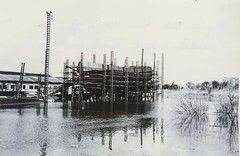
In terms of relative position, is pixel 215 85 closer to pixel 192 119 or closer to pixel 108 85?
pixel 192 119

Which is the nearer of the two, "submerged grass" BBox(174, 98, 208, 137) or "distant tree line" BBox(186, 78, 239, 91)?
"distant tree line" BBox(186, 78, 239, 91)

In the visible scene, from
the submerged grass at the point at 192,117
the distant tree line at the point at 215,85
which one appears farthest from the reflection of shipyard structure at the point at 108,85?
the distant tree line at the point at 215,85

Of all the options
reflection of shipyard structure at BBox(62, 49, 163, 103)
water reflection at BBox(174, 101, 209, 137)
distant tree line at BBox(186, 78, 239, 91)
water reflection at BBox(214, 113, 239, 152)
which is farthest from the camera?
reflection of shipyard structure at BBox(62, 49, 163, 103)

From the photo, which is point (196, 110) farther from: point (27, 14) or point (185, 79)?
point (27, 14)

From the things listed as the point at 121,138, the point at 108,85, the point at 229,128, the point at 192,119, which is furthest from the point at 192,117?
the point at 108,85

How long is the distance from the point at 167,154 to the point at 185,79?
114 centimetres

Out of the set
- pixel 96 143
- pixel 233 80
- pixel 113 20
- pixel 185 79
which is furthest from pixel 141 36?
pixel 96 143

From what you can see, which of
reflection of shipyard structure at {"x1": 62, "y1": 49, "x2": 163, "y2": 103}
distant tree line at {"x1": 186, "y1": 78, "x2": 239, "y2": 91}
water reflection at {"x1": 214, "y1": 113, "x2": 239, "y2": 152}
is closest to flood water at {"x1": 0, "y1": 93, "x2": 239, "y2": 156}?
water reflection at {"x1": 214, "y1": 113, "x2": 239, "y2": 152}

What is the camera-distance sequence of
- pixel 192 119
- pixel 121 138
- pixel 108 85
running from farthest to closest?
pixel 108 85, pixel 192 119, pixel 121 138

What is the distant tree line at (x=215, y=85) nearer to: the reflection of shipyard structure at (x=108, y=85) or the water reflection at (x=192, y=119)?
the water reflection at (x=192, y=119)

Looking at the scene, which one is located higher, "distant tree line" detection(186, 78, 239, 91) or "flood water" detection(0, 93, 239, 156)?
"distant tree line" detection(186, 78, 239, 91)

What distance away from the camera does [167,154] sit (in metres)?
2.71

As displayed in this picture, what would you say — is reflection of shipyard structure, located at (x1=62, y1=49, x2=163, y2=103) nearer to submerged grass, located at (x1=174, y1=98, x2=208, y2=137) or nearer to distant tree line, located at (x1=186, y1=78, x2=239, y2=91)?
submerged grass, located at (x1=174, y1=98, x2=208, y2=137)

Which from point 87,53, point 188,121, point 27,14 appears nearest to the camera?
point 27,14
